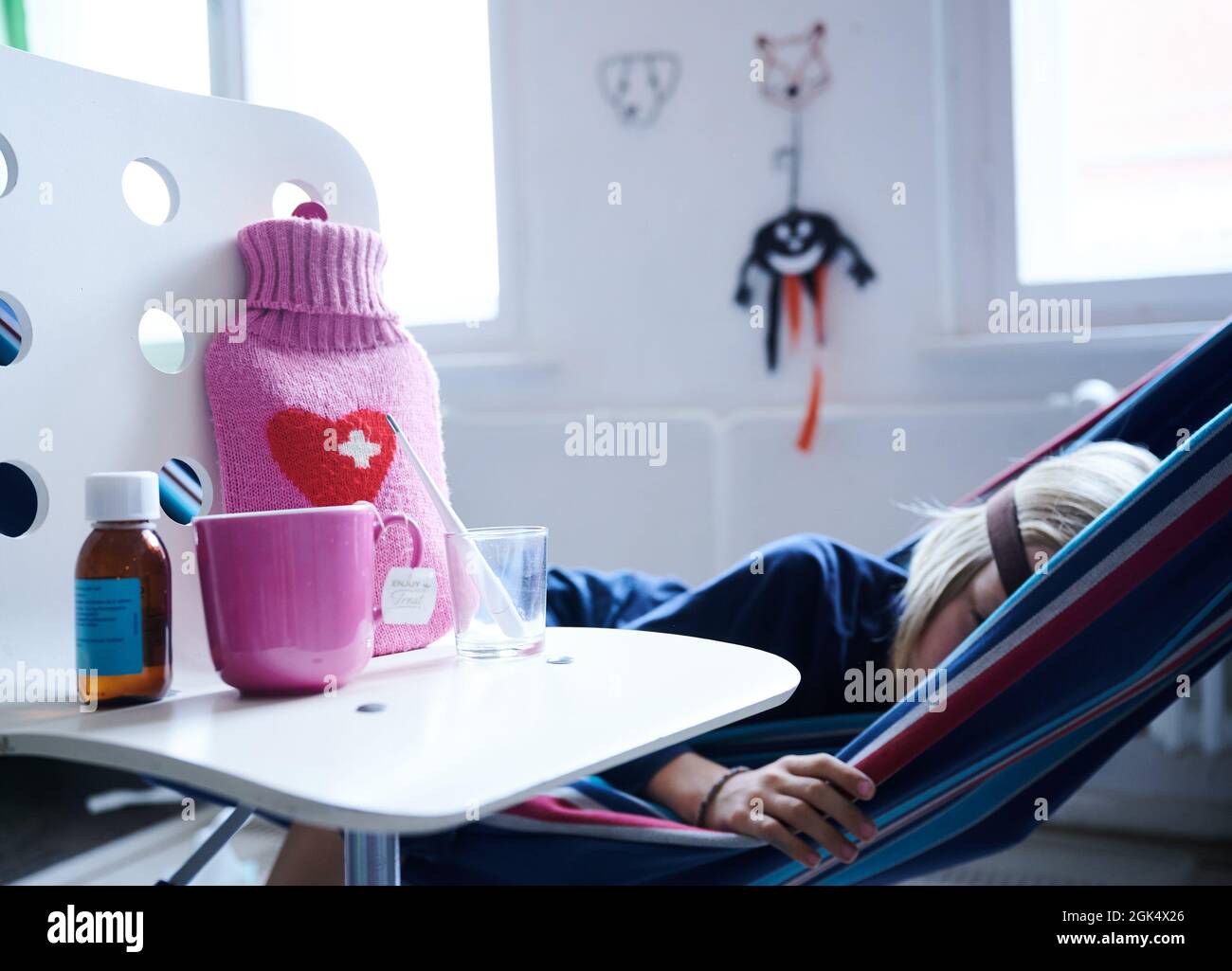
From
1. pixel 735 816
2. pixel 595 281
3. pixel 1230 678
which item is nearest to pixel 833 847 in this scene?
pixel 735 816

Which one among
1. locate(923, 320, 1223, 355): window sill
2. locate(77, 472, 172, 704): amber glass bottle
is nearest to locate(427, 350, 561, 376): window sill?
locate(923, 320, 1223, 355): window sill

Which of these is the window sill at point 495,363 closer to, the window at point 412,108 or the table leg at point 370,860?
the window at point 412,108

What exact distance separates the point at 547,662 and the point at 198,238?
0.34 meters

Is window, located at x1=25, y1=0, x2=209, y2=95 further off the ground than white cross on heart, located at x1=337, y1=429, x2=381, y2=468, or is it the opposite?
window, located at x1=25, y1=0, x2=209, y2=95

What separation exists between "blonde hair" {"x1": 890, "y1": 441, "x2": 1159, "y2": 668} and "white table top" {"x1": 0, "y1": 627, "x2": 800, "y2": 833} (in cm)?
40

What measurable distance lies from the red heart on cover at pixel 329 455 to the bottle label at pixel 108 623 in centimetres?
14

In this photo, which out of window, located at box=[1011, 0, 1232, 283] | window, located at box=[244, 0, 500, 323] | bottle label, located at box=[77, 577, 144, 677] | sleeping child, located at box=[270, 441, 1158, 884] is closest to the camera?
bottle label, located at box=[77, 577, 144, 677]

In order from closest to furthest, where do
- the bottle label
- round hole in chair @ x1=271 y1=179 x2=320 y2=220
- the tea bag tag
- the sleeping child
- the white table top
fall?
the white table top
the bottle label
the tea bag tag
round hole in chair @ x1=271 y1=179 x2=320 y2=220
the sleeping child

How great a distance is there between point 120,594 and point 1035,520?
2.38 feet

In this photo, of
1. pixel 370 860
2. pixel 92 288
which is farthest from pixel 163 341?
pixel 370 860

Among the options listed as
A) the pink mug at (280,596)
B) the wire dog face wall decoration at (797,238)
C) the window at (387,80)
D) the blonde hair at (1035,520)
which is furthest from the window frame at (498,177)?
the pink mug at (280,596)

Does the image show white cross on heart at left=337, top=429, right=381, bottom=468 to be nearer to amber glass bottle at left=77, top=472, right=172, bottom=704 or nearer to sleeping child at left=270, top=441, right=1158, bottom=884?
amber glass bottle at left=77, top=472, right=172, bottom=704

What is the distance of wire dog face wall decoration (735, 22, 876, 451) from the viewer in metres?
1.45
